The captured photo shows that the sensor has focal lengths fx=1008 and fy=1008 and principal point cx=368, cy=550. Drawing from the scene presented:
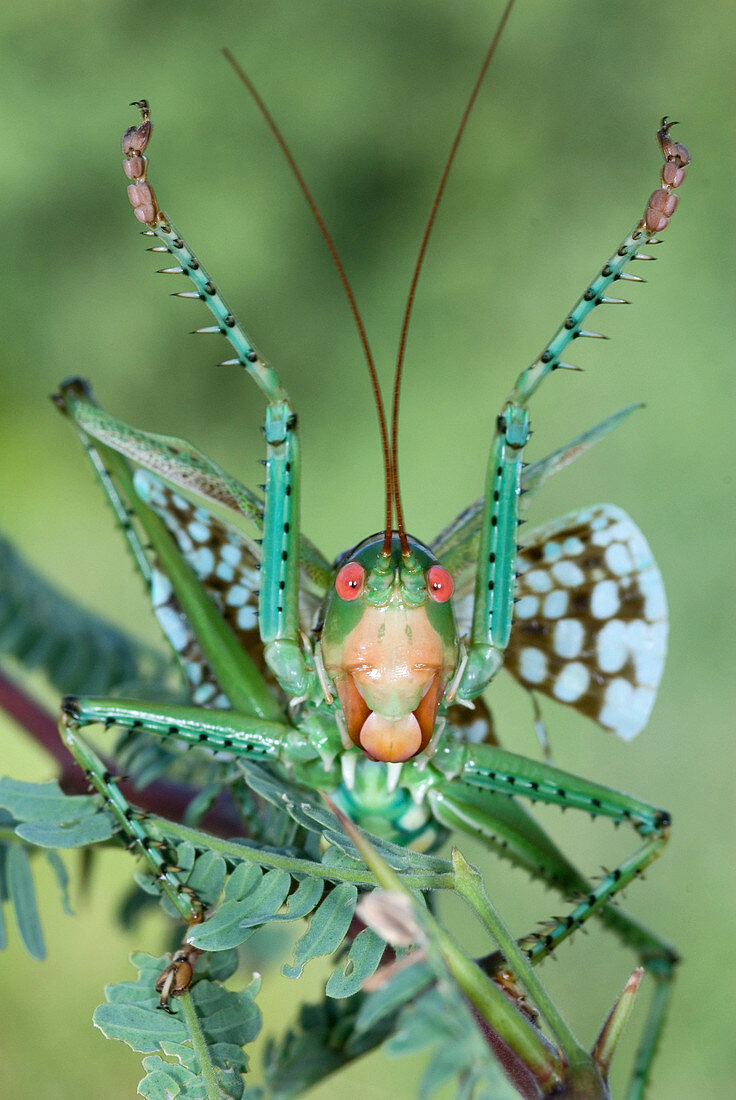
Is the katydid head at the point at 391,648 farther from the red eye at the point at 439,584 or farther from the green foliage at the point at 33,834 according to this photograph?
the green foliage at the point at 33,834

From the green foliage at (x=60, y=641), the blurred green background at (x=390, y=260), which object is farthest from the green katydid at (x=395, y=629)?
the blurred green background at (x=390, y=260)

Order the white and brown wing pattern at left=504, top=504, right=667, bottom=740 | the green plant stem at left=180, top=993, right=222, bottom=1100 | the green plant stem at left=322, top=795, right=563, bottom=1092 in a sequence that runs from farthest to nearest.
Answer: the white and brown wing pattern at left=504, top=504, right=667, bottom=740 → the green plant stem at left=180, top=993, right=222, bottom=1100 → the green plant stem at left=322, top=795, right=563, bottom=1092

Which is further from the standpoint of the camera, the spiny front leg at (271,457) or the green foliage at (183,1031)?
the spiny front leg at (271,457)

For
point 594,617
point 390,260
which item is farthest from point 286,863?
point 390,260

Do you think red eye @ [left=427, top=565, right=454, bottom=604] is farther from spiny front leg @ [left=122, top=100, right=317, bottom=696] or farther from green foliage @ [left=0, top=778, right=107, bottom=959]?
green foliage @ [left=0, top=778, right=107, bottom=959]

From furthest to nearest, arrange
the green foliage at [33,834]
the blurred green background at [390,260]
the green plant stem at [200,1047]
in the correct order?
1. the blurred green background at [390,260]
2. the green foliage at [33,834]
3. the green plant stem at [200,1047]

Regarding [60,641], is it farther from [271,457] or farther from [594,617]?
[594,617]

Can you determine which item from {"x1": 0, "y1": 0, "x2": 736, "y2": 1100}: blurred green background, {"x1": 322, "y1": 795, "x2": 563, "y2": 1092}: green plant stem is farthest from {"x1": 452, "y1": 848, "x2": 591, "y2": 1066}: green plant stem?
{"x1": 0, "y1": 0, "x2": 736, "y2": 1100}: blurred green background
